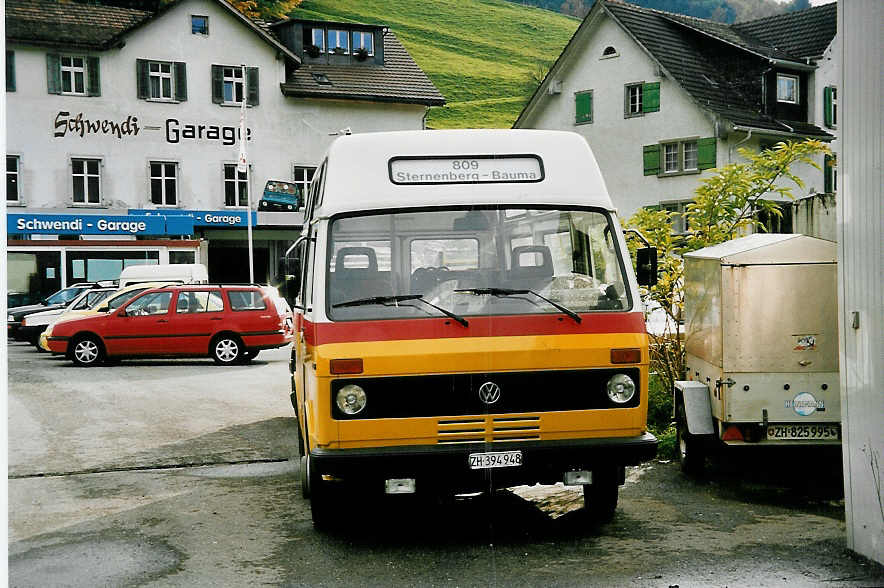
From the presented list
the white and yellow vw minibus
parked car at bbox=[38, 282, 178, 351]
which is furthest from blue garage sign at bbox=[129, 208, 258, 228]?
the white and yellow vw minibus

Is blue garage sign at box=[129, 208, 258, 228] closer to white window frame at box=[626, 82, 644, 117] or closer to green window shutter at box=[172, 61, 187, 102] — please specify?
green window shutter at box=[172, 61, 187, 102]

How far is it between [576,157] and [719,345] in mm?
2097

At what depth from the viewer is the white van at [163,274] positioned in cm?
2817

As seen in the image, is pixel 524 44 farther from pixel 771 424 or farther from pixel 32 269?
pixel 32 269

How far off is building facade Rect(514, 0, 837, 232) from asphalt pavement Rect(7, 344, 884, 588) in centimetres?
1759

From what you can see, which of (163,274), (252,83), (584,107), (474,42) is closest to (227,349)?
(163,274)

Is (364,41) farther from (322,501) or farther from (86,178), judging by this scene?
(322,501)

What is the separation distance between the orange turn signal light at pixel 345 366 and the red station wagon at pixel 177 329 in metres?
15.3

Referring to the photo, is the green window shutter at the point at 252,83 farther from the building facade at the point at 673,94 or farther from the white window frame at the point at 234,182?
the building facade at the point at 673,94

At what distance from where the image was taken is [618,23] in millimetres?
28859

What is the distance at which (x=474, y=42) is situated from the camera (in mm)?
16156

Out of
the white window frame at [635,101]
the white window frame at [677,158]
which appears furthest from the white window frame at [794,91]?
the white window frame at [635,101]

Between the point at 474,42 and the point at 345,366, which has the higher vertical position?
the point at 474,42

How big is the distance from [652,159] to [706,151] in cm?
211
